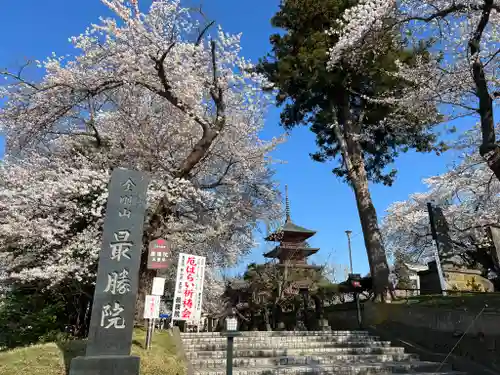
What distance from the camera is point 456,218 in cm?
1836

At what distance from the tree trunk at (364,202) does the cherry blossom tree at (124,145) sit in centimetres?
333

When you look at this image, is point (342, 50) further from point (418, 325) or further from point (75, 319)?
point (75, 319)

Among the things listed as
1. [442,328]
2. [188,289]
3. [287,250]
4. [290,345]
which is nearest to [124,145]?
[188,289]

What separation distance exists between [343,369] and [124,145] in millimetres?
8411

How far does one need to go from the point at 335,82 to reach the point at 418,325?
8385 mm

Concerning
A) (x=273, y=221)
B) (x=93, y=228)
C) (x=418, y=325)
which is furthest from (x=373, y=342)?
(x=93, y=228)

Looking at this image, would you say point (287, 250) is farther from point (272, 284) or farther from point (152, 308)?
point (152, 308)

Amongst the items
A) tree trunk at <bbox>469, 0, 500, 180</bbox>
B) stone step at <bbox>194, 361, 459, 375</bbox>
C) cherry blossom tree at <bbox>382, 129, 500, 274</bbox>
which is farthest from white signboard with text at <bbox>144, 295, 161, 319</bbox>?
cherry blossom tree at <bbox>382, 129, 500, 274</bbox>

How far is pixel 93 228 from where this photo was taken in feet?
31.7

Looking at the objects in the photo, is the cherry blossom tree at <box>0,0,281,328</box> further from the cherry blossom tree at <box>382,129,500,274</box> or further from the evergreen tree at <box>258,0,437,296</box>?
the cherry blossom tree at <box>382,129,500,274</box>

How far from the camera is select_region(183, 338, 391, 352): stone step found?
8031 mm

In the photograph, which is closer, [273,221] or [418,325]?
[418,325]

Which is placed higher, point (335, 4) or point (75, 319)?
point (335, 4)

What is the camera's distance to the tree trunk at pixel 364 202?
36.2 feet
